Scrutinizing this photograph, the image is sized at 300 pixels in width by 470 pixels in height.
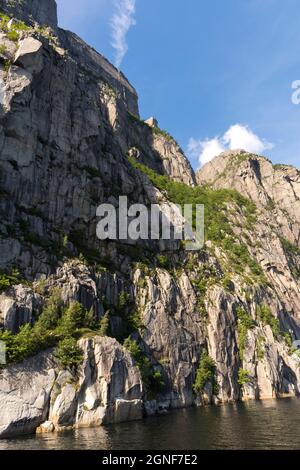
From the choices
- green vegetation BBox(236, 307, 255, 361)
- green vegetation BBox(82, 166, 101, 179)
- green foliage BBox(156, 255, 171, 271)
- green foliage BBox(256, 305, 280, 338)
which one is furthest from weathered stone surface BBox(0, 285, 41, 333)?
green foliage BBox(256, 305, 280, 338)

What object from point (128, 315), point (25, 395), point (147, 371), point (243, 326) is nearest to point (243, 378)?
point (243, 326)

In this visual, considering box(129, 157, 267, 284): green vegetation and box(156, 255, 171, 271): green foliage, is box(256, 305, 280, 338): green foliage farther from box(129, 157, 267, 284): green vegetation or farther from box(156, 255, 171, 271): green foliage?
box(156, 255, 171, 271): green foliage

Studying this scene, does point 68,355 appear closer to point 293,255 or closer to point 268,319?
point 268,319

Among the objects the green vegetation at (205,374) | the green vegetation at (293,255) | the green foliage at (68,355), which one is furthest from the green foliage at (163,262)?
the green vegetation at (293,255)

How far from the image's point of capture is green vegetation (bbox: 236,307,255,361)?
83.2 m

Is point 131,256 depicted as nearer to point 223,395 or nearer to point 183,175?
point 223,395

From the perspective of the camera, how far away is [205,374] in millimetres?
71938

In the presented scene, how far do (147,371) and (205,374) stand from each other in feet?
51.3

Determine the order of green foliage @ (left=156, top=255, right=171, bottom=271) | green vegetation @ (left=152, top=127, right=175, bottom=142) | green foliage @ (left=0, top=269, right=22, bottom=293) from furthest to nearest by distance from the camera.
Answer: green vegetation @ (left=152, top=127, right=175, bottom=142), green foliage @ (left=156, top=255, right=171, bottom=271), green foliage @ (left=0, top=269, right=22, bottom=293)

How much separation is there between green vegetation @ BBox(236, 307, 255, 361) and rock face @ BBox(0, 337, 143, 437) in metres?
37.6

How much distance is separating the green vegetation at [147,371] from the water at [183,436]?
14444mm

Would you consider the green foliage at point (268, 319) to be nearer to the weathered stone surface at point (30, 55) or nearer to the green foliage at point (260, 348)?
the green foliage at point (260, 348)

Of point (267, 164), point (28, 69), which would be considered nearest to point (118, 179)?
point (28, 69)

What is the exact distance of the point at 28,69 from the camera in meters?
72.9
